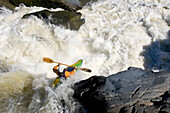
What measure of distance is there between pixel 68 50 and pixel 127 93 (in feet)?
11.2

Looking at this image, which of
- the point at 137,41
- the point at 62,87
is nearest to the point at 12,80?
the point at 62,87

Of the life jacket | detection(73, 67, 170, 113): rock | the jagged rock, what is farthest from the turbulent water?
detection(73, 67, 170, 113): rock

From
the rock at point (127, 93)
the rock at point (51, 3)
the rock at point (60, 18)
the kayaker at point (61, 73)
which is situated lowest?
the rock at point (127, 93)

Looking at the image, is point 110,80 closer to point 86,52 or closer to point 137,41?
point 86,52

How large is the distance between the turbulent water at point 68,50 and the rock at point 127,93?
1.48 feet

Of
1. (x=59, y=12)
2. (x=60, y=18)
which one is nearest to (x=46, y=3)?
(x=59, y=12)

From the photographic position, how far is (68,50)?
20.0ft

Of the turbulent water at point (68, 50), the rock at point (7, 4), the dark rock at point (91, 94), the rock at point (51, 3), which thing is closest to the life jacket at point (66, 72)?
the turbulent water at point (68, 50)

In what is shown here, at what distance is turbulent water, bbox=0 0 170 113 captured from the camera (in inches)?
152

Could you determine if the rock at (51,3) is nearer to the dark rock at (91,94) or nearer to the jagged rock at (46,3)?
the jagged rock at (46,3)

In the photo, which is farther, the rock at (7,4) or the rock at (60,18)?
the rock at (7,4)

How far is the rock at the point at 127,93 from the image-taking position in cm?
294

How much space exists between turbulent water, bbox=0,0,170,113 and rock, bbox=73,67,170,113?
0.45 m

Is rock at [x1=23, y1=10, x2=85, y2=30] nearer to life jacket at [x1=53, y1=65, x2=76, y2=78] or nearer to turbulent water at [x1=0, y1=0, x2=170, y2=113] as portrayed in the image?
turbulent water at [x1=0, y1=0, x2=170, y2=113]
